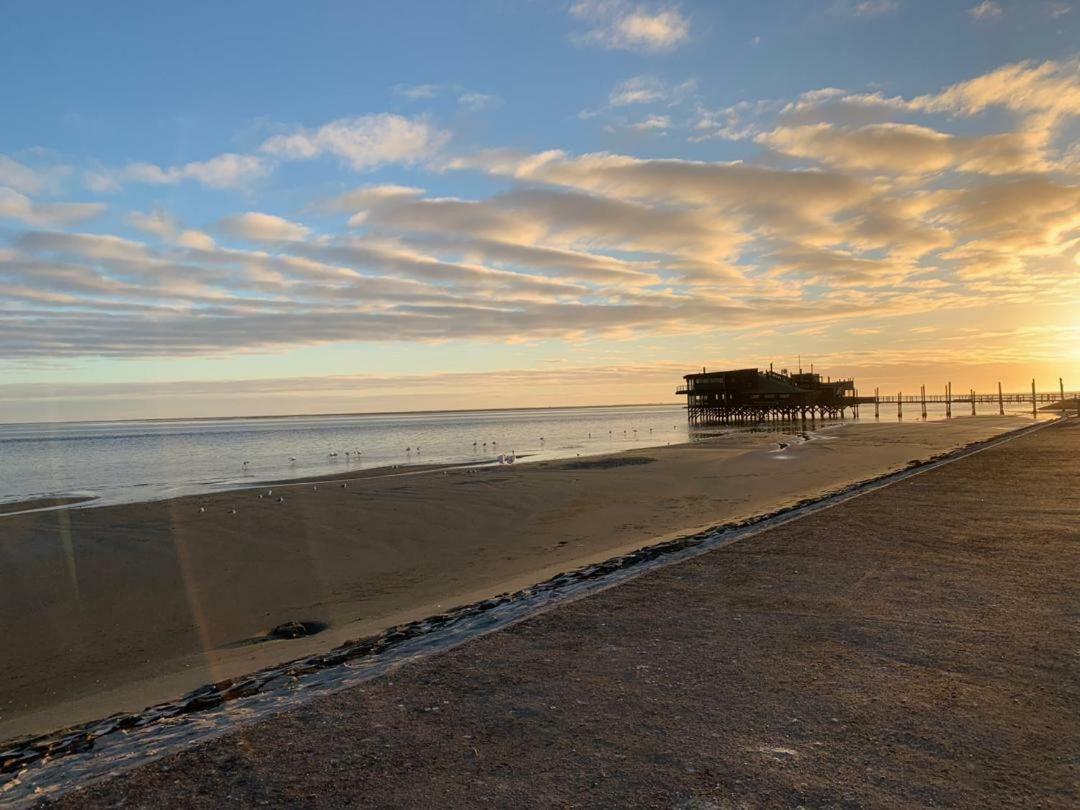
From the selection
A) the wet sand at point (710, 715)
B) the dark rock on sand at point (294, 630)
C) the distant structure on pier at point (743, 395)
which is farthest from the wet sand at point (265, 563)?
the distant structure on pier at point (743, 395)

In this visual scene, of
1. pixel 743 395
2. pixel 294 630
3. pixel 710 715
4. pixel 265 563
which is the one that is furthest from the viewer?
pixel 743 395

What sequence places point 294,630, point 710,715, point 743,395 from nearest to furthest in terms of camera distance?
point 710,715
point 294,630
point 743,395

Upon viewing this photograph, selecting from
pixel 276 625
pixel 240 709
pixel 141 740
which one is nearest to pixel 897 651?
pixel 240 709

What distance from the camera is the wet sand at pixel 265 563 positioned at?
6918 mm

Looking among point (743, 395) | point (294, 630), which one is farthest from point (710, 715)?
point (743, 395)

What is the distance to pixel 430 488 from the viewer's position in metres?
20.4

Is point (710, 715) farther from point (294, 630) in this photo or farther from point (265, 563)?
point (265, 563)

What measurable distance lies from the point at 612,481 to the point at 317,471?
14.4 metres

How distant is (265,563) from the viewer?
11.2 m

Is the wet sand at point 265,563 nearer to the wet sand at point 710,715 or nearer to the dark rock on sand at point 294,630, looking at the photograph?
the dark rock on sand at point 294,630

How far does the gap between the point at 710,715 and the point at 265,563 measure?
917cm

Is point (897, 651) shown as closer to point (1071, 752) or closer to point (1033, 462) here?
point (1071, 752)

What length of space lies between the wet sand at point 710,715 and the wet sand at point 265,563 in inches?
112

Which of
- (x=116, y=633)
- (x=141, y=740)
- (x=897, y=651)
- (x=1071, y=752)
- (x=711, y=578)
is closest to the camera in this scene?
(x=1071, y=752)
